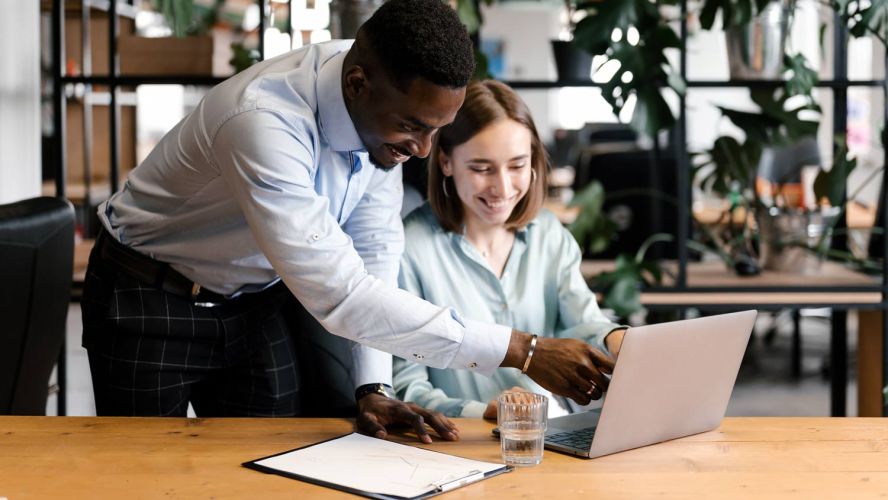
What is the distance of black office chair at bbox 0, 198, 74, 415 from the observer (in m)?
1.99

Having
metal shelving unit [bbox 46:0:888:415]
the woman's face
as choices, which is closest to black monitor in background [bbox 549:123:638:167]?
metal shelving unit [bbox 46:0:888:415]

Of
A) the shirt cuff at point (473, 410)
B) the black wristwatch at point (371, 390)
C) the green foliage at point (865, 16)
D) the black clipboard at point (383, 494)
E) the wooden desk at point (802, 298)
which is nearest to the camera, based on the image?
the black clipboard at point (383, 494)

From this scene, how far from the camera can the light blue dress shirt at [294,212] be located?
1522 mm

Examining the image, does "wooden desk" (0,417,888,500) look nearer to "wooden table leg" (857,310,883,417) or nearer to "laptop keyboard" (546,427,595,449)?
"laptop keyboard" (546,427,595,449)

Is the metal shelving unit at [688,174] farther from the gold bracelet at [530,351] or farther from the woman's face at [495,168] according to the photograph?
the gold bracelet at [530,351]

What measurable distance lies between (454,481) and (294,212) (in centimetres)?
44

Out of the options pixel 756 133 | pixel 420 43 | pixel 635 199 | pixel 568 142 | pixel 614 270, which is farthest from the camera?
pixel 568 142

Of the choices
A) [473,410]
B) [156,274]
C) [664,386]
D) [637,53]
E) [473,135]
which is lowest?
[473,410]

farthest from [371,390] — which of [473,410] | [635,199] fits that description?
[635,199]

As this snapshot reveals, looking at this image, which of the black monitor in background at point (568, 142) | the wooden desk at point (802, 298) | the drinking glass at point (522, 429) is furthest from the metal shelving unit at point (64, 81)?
the black monitor in background at point (568, 142)

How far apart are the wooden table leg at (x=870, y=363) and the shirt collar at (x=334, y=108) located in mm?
1979

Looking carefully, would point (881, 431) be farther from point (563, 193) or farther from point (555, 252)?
point (563, 193)

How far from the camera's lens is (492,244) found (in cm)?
219

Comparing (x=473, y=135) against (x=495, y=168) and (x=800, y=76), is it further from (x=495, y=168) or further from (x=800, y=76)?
(x=800, y=76)
